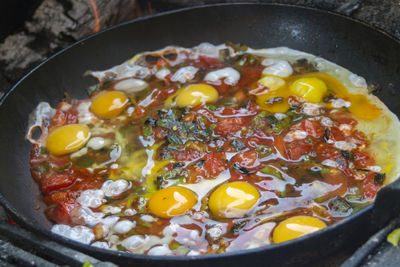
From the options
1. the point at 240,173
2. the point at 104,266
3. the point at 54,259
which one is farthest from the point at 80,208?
the point at 240,173

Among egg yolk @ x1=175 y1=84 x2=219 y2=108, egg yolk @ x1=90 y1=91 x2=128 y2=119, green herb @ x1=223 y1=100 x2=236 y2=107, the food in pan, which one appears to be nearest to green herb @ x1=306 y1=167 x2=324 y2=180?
the food in pan

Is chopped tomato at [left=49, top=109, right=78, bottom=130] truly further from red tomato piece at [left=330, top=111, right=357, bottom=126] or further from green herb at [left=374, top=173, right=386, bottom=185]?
green herb at [left=374, top=173, right=386, bottom=185]

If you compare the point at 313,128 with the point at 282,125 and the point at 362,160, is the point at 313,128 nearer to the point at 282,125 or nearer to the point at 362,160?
the point at 282,125

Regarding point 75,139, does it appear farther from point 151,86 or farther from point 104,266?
point 104,266

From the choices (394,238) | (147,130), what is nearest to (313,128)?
(394,238)

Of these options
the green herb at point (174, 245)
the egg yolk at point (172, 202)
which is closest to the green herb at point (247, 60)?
the egg yolk at point (172, 202)
